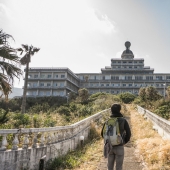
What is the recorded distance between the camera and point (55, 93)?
69.6 m

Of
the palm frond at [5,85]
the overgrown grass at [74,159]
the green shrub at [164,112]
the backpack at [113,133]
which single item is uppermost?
the palm frond at [5,85]

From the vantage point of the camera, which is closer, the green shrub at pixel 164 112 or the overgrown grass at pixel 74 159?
the overgrown grass at pixel 74 159

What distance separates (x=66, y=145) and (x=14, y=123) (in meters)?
3.39

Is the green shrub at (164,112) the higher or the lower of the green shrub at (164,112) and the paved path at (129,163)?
the higher

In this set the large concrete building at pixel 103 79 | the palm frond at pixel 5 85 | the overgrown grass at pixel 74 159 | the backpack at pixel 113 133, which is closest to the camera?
the backpack at pixel 113 133

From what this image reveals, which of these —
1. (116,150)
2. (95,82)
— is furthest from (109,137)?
(95,82)

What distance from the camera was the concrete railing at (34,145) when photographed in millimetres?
4728

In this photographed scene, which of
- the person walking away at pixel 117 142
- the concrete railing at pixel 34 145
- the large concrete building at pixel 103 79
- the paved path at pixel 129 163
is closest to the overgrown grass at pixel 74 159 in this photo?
the concrete railing at pixel 34 145

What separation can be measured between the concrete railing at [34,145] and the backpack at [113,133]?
1976 mm

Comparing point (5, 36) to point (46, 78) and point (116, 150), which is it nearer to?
point (116, 150)

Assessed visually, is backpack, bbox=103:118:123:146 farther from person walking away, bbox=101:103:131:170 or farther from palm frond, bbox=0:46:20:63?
palm frond, bbox=0:46:20:63

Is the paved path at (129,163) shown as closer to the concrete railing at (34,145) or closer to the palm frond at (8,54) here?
the concrete railing at (34,145)

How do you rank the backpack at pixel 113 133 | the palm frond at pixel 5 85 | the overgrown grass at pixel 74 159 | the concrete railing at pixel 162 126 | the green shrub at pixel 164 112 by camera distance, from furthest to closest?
the green shrub at pixel 164 112 → the concrete railing at pixel 162 126 → the palm frond at pixel 5 85 → the overgrown grass at pixel 74 159 → the backpack at pixel 113 133

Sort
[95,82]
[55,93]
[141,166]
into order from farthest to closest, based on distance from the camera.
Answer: [95,82], [55,93], [141,166]
